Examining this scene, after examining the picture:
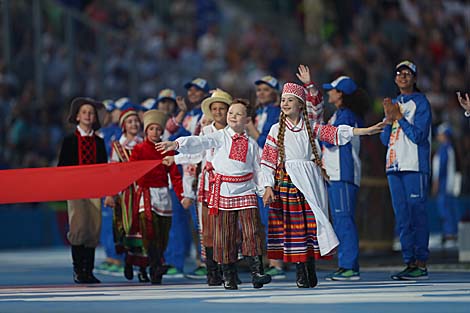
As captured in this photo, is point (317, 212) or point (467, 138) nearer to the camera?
point (317, 212)

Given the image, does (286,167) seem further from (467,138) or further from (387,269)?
(467,138)

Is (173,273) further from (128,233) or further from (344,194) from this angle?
(344,194)

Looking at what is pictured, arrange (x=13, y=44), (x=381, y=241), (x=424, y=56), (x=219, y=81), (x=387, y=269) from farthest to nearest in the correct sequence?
(x=424, y=56)
(x=219, y=81)
(x=13, y=44)
(x=381, y=241)
(x=387, y=269)

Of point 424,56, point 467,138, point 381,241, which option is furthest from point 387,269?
point 424,56

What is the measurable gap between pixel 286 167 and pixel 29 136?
10305 millimetres

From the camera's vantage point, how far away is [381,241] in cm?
1795

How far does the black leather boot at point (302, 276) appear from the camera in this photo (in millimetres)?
12023

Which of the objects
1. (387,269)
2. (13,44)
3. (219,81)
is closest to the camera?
(387,269)

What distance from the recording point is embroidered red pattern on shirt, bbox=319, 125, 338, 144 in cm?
1209

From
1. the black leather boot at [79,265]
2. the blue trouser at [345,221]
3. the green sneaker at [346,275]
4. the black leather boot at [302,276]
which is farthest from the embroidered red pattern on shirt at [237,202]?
the black leather boot at [79,265]

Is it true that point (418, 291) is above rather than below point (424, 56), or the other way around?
below

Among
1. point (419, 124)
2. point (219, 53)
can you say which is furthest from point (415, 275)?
point (219, 53)

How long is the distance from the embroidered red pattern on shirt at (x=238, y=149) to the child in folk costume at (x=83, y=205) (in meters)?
2.23

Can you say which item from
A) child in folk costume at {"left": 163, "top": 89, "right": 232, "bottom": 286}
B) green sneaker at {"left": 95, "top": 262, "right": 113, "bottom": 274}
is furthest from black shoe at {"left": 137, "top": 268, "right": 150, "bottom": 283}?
green sneaker at {"left": 95, "top": 262, "right": 113, "bottom": 274}
